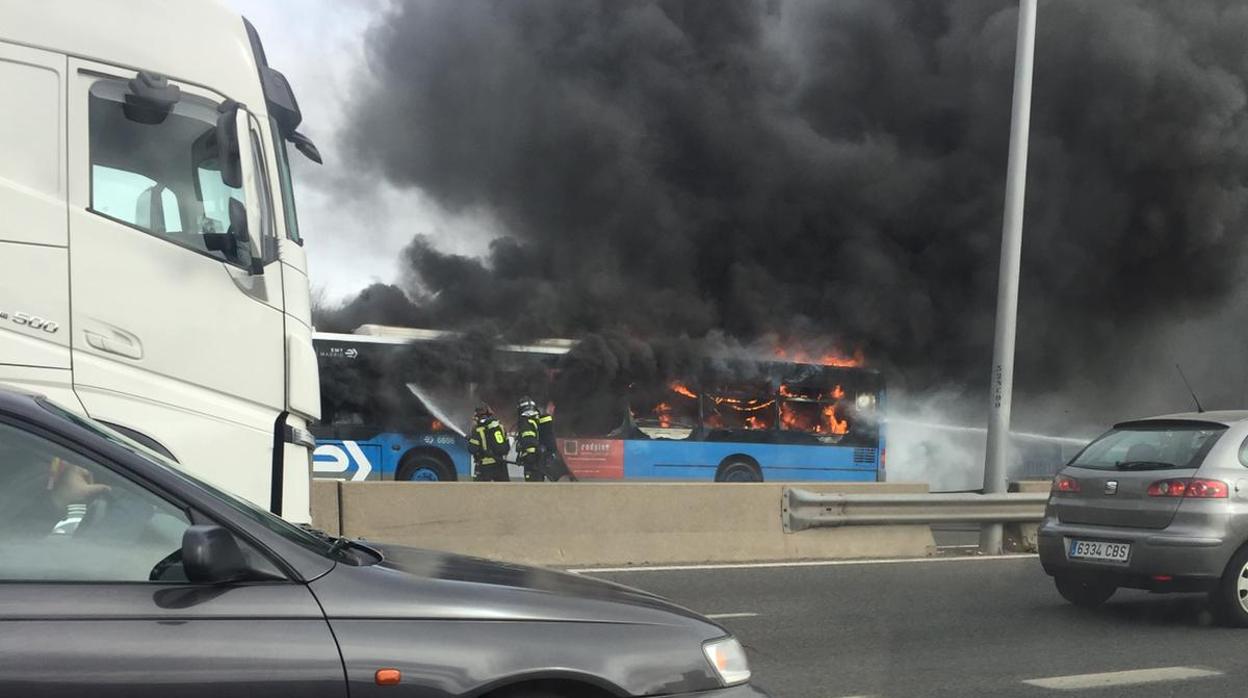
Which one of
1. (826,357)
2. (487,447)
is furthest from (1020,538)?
(826,357)

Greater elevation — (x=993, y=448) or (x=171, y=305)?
(x=171, y=305)

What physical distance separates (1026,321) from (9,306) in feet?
70.6

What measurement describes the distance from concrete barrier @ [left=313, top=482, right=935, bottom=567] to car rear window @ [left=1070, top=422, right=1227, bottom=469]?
11.2 ft

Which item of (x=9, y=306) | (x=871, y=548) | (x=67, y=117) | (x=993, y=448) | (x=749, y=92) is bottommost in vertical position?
(x=871, y=548)

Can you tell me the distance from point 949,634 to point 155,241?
4923 millimetres

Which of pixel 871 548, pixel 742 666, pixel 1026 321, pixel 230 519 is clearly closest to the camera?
pixel 230 519

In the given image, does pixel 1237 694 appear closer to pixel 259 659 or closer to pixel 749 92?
pixel 259 659

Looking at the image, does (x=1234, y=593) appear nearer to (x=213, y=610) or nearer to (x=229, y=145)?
(x=229, y=145)

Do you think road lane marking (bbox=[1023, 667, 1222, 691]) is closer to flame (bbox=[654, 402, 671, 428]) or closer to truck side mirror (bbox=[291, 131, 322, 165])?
truck side mirror (bbox=[291, 131, 322, 165])

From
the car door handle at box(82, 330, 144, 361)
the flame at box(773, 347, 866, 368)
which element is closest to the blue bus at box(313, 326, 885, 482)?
the flame at box(773, 347, 866, 368)

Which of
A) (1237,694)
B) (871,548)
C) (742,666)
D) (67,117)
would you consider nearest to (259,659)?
(742,666)

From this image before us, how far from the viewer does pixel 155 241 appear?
18.9ft

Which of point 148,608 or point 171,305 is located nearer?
point 148,608

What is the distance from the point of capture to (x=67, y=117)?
5621mm
